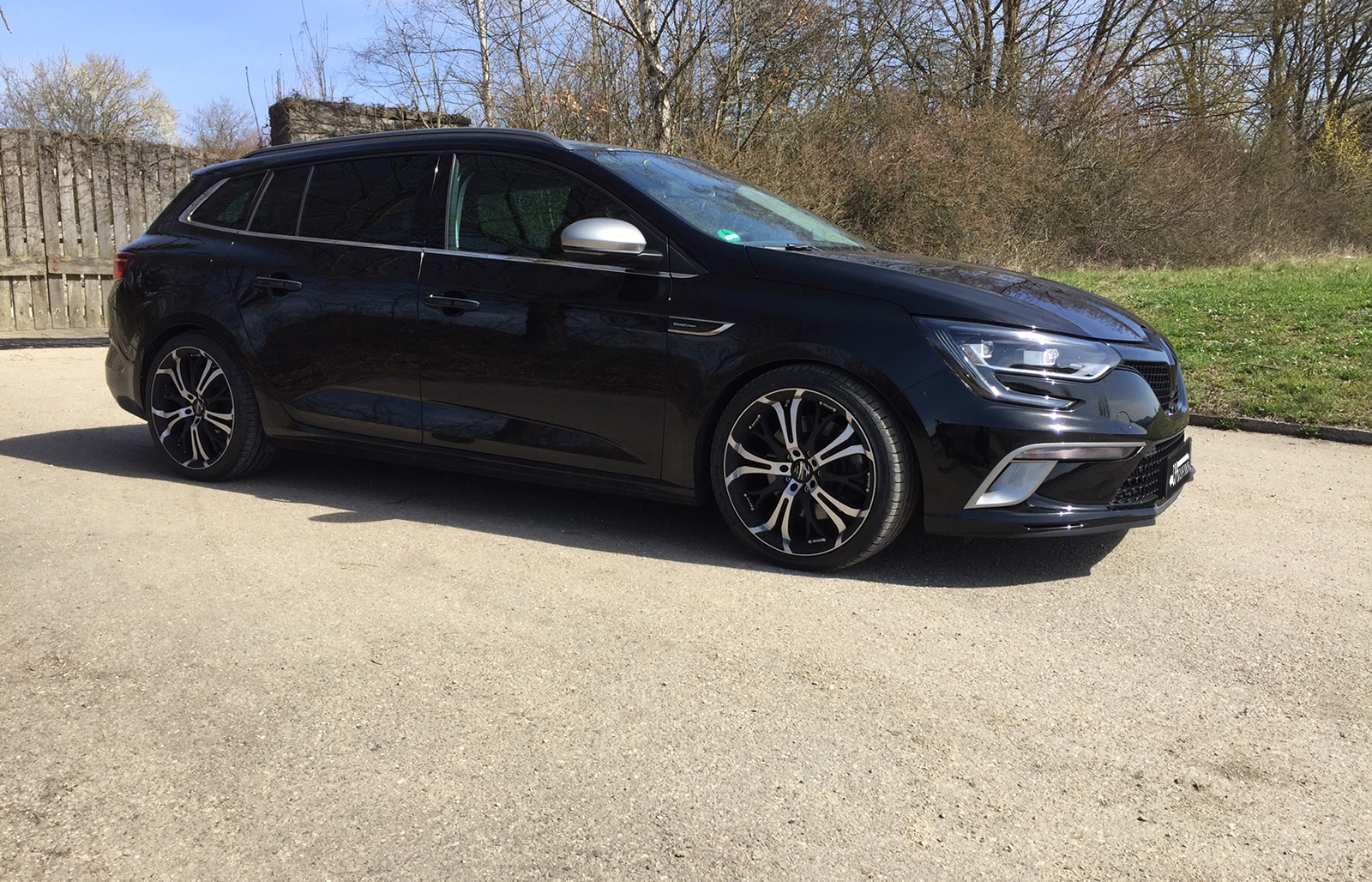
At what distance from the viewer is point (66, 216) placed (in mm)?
13367

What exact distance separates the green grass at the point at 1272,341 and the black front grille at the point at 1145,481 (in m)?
4.05

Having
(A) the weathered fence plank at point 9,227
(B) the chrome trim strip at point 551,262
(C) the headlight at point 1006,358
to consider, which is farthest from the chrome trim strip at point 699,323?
(A) the weathered fence plank at point 9,227

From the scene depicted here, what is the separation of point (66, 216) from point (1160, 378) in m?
13.1

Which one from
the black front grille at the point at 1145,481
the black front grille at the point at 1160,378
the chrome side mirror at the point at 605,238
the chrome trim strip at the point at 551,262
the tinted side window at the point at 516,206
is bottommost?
the black front grille at the point at 1145,481

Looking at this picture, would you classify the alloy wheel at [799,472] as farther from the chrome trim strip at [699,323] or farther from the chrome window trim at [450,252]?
the chrome window trim at [450,252]

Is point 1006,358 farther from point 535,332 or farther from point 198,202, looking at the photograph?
point 198,202

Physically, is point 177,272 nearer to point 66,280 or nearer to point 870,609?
point 870,609

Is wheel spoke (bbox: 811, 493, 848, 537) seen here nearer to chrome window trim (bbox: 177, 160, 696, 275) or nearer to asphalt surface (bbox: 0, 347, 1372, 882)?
asphalt surface (bbox: 0, 347, 1372, 882)

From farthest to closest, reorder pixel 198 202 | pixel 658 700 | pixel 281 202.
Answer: pixel 198 202 < pixel 281 202 < pixel 658 700

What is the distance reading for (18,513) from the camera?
5.07 meters

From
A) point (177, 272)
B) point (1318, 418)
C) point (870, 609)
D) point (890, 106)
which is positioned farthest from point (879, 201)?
point (870, 609)

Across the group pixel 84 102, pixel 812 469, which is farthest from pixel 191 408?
pixel 84 102

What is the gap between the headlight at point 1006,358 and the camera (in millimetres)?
3982

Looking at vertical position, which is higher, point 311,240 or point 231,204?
point 231,204
